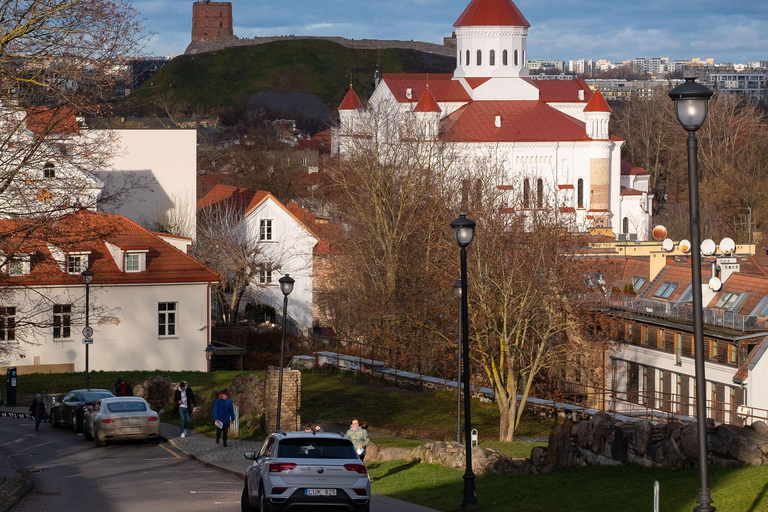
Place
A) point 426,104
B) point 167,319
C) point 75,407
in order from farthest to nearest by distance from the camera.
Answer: point 426,104 → point 167,319 → point 75,407

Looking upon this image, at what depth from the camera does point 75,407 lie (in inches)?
1177

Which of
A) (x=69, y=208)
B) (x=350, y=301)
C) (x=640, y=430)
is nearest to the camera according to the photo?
(x=640, y=430)

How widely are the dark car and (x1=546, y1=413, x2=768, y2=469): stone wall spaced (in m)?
14.7

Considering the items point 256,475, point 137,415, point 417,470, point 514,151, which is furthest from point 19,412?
point 514,151

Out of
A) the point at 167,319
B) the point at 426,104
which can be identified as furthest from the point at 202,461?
the point at 426,104

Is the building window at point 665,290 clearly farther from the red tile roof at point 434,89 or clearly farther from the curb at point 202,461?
the red tile roof at point 434,89

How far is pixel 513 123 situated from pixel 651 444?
294ft

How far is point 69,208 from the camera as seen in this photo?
1864 centimetres

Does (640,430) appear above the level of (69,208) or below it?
below

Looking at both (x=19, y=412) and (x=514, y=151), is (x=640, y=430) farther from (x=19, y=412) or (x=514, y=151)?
(x=514, y=151)

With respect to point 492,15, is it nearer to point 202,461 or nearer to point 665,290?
point 665,290

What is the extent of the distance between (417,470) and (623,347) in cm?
2522

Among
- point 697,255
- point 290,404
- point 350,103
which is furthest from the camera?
point 350,103

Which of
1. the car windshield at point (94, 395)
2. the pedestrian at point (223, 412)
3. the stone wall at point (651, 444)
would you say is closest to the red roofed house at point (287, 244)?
the car windshield at point (94, 395)
